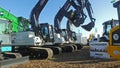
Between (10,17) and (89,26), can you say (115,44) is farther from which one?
(89,26)

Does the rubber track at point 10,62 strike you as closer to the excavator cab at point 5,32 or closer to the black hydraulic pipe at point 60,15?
the excavator cab at point 5,32

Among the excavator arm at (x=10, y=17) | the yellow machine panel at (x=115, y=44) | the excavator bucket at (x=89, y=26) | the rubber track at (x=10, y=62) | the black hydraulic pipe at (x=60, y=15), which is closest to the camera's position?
the yellow machine panel at (x=115, y=44)

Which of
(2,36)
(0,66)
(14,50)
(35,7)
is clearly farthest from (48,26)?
(0,66)

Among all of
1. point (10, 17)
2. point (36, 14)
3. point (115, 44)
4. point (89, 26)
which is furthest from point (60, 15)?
point (115, 44)

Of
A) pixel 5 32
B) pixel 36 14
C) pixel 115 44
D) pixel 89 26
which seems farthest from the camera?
pixel 89 26

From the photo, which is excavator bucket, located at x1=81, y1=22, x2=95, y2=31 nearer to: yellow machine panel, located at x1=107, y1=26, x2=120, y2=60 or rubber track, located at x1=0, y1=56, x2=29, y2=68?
rubber track, located at x1=0, y1=56, x2=29, y2=68

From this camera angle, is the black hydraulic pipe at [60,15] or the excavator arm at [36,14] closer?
the excavator arm at [36,14]

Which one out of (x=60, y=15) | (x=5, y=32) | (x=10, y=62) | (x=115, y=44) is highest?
(x=60, y=15)

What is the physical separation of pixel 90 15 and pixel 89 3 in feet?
4.29

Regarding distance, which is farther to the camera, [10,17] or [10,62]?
[10,17]

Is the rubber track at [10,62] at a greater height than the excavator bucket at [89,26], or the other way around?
the excavator bucket at [89,26]

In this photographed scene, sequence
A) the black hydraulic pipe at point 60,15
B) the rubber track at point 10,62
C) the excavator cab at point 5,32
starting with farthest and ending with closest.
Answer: the black hydraulic pipe at point 60,15 → the excavator cab at point 5,32 → the rubber track at point 10,62

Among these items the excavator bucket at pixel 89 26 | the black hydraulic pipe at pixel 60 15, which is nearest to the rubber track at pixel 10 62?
the excavator bucket at pixel 89 26

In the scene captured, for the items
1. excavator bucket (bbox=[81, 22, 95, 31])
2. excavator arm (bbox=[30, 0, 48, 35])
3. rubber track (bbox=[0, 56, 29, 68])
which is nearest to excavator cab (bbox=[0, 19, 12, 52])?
rubber track (bbox=[0, 56, 29, 68])
